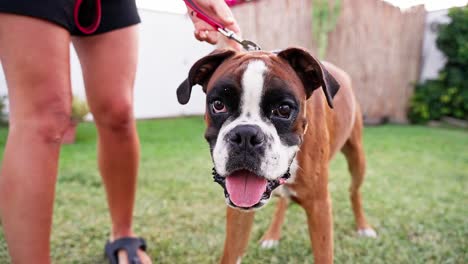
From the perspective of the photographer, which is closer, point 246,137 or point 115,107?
point 246,137

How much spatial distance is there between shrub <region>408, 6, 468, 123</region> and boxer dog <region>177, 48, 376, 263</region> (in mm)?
8128

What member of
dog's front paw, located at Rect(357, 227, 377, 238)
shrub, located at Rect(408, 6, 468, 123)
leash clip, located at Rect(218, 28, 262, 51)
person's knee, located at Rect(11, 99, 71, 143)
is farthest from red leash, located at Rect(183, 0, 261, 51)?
shrub, located at Rect(408, 6, 468, 123)

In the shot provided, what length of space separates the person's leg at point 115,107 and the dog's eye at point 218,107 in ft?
2.05

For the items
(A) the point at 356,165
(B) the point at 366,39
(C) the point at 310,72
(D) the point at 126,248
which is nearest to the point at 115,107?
(D) the point at 126,248

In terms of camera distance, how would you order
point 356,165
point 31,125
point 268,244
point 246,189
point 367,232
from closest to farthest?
point 31,125
point 246,189
point 268,244
point 367,232
point 356,165

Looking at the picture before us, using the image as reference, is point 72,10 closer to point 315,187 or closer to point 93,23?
point 93,23

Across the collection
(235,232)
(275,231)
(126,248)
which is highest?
(235,232)

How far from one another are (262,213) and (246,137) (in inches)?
73.9

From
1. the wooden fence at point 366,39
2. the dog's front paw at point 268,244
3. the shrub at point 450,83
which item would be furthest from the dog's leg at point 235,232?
the shrub at point 450,83

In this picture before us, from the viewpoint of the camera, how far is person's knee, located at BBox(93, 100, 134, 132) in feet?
6.95

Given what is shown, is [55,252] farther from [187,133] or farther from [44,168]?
[187,133]

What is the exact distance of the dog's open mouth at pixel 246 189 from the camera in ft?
5.54

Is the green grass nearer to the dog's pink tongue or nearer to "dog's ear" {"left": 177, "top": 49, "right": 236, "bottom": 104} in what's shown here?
the dog's pink tongue

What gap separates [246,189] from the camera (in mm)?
1698
